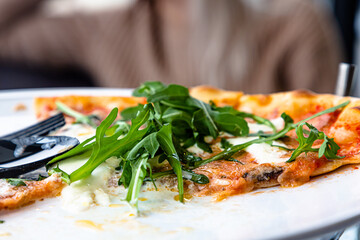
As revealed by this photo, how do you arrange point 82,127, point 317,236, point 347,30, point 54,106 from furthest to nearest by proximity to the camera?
point 347,30, point 54,106, point 82,127, point 317,236

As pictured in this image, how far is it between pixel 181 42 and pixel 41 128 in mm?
2326

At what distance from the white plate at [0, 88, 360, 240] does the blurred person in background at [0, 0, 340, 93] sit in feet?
7.99

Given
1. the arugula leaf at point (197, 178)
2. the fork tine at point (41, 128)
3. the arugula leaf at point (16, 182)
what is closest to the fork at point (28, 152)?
the arugula leaf at point (16, 182)

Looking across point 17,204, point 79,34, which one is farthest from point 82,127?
point 79,34

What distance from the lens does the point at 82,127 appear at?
121cm

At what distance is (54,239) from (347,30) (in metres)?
5.04

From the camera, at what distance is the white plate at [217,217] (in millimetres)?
640

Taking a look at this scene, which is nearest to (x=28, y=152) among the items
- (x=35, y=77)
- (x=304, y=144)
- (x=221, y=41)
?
(x=304, y=144)

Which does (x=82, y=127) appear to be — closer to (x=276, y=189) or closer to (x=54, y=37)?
(x=276, y=189)

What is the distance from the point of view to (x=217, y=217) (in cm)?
72

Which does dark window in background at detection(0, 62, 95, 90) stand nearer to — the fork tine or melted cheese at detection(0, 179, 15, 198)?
the fork tine

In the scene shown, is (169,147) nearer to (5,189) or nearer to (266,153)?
(266,153)

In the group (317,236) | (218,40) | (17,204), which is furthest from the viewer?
(218,40)

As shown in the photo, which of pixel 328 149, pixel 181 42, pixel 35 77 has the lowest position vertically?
pixel 35 77
